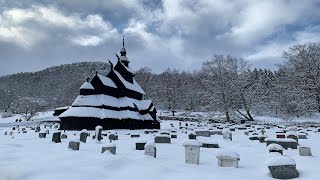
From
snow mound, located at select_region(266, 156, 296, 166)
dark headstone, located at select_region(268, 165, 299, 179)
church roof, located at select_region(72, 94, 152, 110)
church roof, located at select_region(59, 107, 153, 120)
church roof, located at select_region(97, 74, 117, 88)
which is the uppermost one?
church roof, located at select_region(97, 74, 117, 88)

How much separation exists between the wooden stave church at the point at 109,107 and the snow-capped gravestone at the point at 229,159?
99.9 ft

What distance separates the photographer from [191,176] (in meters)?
8.93

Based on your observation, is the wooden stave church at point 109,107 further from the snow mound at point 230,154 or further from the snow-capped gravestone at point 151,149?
the snow mound at point 230,154

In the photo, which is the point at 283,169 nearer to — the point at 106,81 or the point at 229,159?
the point at 229,159

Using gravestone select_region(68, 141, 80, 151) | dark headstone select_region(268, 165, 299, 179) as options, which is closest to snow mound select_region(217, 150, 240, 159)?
dark headstone select_region(268, 165, 299, 179)

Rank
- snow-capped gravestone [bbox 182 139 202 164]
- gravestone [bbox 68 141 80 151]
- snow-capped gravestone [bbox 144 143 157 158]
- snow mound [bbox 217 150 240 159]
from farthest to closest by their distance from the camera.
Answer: gravestone [bbox 68 141 80 151] → snow-capped gravestone [bbox 144 143 157 158] → snow-capped gravestone [bbox 182 139 202 164] → snow mound [bbox 217 150 240 159]

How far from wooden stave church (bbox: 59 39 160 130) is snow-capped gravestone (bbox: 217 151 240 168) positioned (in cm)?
3045

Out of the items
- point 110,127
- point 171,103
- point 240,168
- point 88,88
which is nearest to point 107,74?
point 88,88

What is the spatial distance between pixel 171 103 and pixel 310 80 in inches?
1720

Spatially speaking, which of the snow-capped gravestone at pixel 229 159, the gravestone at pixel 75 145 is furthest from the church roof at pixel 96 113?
the snow-capped gravestone at pixel 229 159

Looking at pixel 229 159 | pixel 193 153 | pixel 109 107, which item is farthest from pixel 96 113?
pixel 229 159

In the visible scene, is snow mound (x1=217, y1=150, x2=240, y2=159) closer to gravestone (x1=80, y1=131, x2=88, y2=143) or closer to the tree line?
gravestone (x1=80, y1=131, x2=88, y2=143)

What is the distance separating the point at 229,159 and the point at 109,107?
34177 mm

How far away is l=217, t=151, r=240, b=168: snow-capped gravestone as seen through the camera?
421 inches
